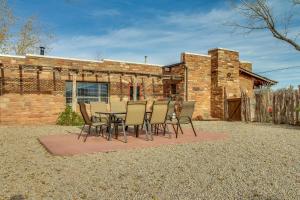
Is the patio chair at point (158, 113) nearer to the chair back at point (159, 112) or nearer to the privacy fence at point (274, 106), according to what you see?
the chair back at point (159, 112)

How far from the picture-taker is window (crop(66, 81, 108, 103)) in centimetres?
1353

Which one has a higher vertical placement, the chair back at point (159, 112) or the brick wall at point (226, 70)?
the brick wall at point (226, 70)

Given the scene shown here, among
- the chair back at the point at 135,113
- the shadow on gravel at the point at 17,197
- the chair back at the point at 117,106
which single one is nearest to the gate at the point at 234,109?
the chair back at the point at 117,106

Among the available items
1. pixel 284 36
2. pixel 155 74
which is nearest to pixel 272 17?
pixel 284 36

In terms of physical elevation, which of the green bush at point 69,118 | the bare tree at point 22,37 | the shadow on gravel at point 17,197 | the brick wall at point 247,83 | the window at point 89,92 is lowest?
the shadow on gravel at point 17,197

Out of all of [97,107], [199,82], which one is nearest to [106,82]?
[199,82]

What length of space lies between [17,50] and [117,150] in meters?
23.2

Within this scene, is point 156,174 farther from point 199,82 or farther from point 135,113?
point 199,82

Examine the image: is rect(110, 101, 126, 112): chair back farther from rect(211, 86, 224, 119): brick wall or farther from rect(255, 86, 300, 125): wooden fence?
rect(211, 86, 224, 119): brick wall

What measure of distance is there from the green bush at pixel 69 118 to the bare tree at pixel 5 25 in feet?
48.6

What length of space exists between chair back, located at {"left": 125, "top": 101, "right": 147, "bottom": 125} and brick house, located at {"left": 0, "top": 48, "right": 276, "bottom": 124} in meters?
6.29

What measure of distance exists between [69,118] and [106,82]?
323cm

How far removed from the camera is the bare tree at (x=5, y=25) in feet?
73.8

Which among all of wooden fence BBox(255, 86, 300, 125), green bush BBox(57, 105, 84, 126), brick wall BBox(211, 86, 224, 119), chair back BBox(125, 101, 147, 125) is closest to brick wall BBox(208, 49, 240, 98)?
brick wall BBox(211, 86, 224, 119)
